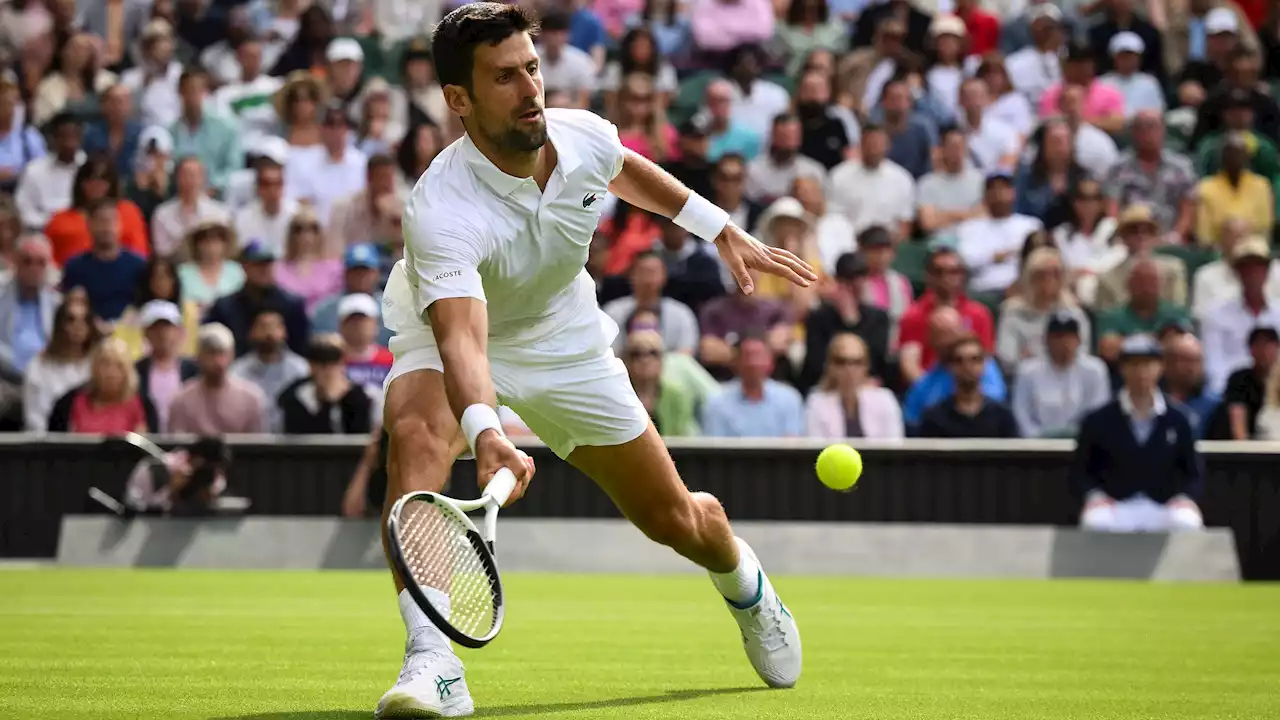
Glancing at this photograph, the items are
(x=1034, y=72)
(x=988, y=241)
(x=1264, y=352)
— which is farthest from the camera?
(x=1034, y=72)

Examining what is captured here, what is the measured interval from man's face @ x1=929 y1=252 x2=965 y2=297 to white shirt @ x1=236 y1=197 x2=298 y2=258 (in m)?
4.88

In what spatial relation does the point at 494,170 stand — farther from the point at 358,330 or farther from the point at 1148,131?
the point at 1148,131


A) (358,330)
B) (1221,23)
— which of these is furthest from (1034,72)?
(358,330)

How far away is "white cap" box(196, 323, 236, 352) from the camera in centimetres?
1292

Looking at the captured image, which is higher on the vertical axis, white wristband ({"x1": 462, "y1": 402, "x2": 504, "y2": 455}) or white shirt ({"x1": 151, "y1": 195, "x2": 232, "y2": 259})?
white wristband ({"x1": 462, "y1": 402, "x2": 504, "y2": 455})

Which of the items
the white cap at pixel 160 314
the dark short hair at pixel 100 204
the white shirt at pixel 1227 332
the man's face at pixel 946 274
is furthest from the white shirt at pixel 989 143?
the dark short hair at pixel 100 204

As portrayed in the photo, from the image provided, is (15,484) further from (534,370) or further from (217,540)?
(534,370)

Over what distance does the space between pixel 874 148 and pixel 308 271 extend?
4.40 metres

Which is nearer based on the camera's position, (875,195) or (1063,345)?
(1063,345)

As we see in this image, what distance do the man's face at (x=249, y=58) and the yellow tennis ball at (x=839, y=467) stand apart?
9.59 meters

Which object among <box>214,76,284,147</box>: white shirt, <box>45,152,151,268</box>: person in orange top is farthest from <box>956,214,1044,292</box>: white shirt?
<box>45,152,151,268</box>: person in orange top

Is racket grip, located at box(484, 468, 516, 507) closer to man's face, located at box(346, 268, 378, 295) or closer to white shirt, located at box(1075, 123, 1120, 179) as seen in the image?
man's face, located at box(346, 268, 378, 295)

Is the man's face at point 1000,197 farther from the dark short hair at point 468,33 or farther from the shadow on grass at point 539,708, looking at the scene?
the dark short hair at point 468,33

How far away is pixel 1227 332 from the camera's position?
45.4 feet
